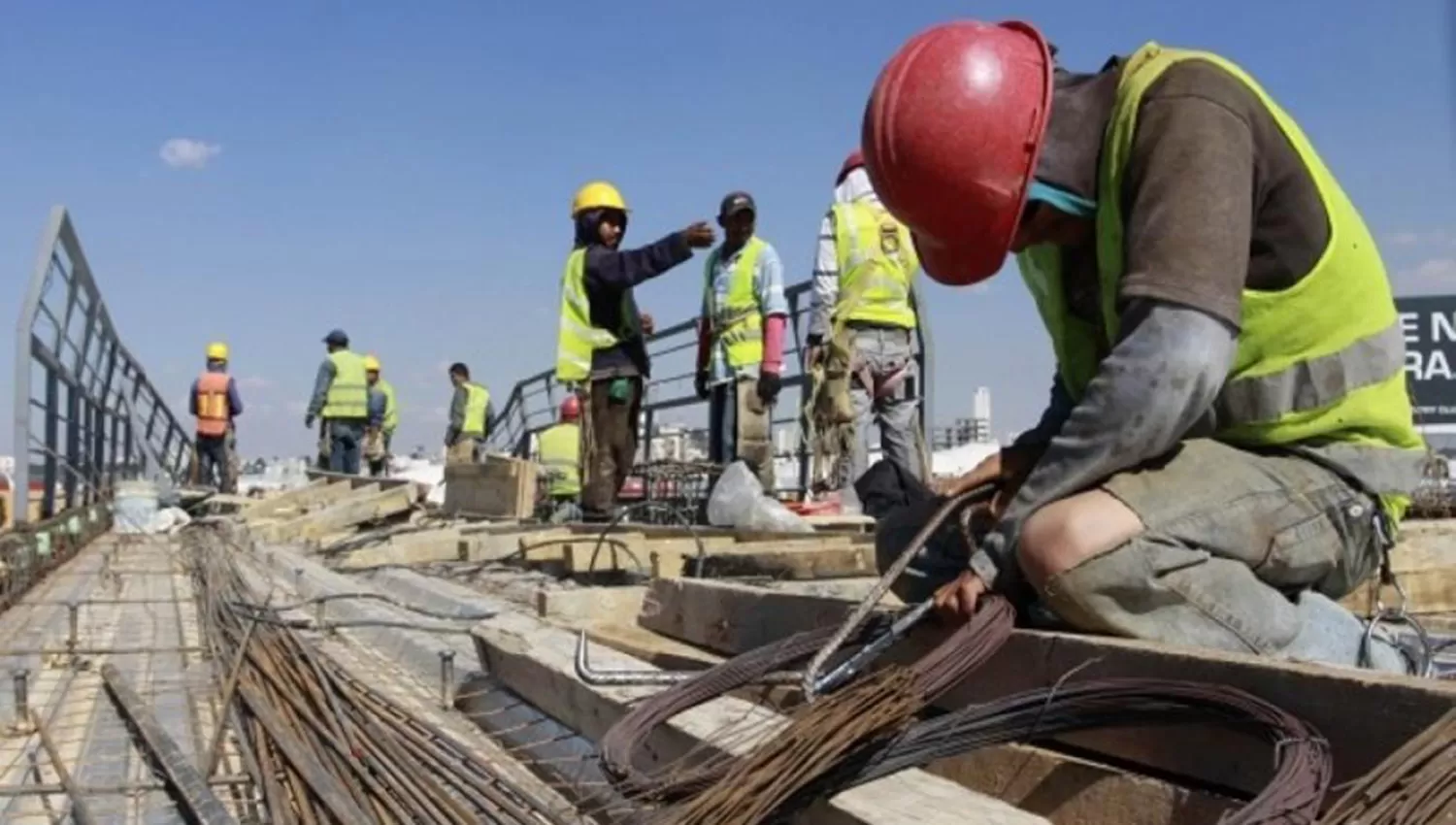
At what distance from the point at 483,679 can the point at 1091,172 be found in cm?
182

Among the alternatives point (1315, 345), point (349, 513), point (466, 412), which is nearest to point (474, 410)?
point (466, 412)

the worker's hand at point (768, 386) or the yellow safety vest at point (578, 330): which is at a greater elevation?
the yellow safety vest at point (578, 330)

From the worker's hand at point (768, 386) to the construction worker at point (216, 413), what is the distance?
Result: 10563 millimetres

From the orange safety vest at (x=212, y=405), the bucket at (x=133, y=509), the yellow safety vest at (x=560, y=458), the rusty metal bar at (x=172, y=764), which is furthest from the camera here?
the orange safety vest at (x=212, y=405)

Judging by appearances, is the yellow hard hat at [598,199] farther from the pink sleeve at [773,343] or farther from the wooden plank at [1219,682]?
the wooden plank at [1219,682]

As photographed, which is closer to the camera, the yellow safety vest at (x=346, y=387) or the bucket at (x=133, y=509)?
the bucket at (x=133, y=509)

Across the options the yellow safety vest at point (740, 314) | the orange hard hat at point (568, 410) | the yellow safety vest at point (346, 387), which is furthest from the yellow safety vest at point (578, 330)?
the yellow safety vest at point (346, 387)

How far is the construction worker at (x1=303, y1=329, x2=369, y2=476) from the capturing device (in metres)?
14.9

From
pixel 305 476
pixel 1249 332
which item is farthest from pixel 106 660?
pixel 305 476

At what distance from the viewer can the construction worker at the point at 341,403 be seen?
48.7ft

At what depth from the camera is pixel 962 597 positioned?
7.19ft

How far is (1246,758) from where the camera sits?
164cm

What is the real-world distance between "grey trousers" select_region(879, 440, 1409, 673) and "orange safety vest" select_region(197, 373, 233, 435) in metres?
→ 15.2

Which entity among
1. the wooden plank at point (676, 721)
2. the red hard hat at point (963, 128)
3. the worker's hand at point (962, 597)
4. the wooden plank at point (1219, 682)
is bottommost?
the wooden plank at point (676, 721)
